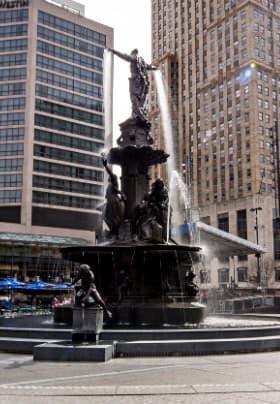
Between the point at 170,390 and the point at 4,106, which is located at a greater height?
the point at 4,106

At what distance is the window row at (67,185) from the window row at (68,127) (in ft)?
24.9

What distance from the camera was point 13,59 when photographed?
267ft

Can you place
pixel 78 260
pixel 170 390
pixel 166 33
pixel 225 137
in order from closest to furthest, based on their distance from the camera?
pixel 170 390, pixel 78 260, pixel 225 137, pixel 166 33

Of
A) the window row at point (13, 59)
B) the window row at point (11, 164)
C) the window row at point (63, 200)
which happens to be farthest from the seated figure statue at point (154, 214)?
the window row at point (13, 59)

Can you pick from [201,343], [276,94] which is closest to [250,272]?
[276,94]

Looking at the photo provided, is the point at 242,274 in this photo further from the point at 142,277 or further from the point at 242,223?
the point at 142,277

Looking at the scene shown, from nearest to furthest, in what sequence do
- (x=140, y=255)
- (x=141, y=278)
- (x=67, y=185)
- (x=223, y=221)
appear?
(x=140, y=255) < (x=141, y=278) < (x=67, y=185) < (x=223, y=221)

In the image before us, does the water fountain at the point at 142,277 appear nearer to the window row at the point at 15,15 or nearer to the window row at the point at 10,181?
the window row at the point at 10,181

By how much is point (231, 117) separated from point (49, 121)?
35.7m

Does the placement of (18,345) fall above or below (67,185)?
below

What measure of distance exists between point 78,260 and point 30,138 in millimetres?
62801

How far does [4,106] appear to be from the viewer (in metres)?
80.0

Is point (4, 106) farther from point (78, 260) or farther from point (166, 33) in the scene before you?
point (78, 260)

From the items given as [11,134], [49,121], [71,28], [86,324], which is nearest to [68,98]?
[49,121]
